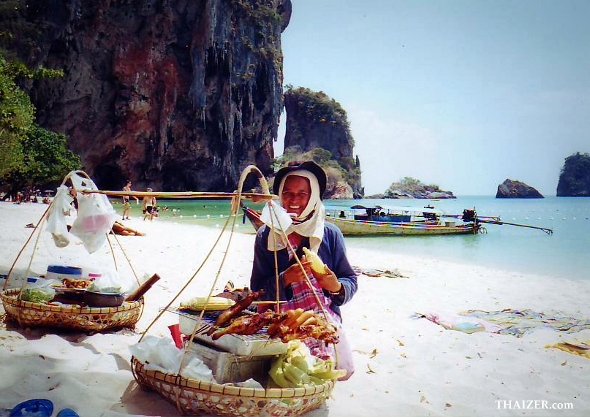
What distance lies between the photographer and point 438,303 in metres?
6.14

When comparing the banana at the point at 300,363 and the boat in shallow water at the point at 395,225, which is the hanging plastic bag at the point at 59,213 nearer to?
the banana at the point at 300,363

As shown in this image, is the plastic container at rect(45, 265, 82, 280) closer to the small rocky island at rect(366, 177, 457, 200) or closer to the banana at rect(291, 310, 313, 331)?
the banana at rect(291, 310, 313, 331)

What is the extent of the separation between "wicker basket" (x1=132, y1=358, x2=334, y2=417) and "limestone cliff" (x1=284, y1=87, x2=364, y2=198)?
80399mm

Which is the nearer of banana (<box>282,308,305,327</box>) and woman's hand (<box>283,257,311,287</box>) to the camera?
banana (<box>282,308,305,327</box>)

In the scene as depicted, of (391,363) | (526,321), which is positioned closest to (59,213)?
(391,363)

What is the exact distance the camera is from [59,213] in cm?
370

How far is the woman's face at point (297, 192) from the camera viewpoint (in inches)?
116

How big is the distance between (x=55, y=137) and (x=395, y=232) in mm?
19307

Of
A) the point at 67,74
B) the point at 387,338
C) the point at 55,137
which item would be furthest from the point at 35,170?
the point at 387,338

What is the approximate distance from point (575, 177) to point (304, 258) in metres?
114

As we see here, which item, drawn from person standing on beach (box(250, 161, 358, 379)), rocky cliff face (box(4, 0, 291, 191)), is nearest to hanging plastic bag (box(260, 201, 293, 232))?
person standing on beach (box(250, 161, 358, 379))

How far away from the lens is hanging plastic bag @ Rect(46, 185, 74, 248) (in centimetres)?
363

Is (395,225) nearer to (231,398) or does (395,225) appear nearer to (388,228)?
(388,228)

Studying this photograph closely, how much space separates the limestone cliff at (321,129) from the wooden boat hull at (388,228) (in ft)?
200
